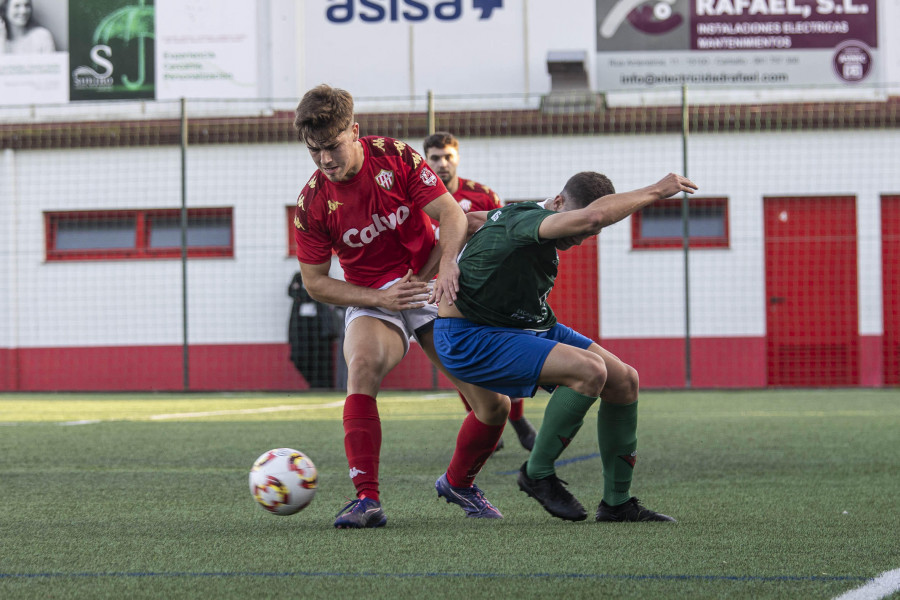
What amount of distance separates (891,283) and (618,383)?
11794mm

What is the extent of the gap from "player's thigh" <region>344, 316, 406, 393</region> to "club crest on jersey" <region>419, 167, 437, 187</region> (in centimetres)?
59

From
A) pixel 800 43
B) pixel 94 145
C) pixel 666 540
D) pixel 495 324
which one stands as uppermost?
pixel 800 43

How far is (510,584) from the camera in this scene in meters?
3.14

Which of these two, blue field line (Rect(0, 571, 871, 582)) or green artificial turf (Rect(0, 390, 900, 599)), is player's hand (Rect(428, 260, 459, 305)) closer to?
green artificial turf (Rect(0, 390, 900, 599))

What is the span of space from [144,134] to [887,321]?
999 cm

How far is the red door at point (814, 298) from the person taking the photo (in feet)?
48.9

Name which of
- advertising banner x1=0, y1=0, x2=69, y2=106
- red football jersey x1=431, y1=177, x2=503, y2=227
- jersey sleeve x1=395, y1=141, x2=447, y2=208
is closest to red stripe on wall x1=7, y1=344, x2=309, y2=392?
advertising banner x1=0, y1=0, x2=69, y2=106

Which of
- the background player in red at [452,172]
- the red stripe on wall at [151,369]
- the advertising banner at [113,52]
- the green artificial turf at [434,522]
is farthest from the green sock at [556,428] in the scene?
the advertising banner at [113,52]

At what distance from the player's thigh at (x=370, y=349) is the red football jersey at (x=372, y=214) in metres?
0.18

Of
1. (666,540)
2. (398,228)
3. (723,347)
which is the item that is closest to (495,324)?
(398,228)

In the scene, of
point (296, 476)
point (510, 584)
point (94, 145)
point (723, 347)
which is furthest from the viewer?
point (94, 145)

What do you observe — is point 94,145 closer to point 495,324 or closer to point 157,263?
point 157,263

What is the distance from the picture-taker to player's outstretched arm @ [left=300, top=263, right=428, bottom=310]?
458 cm

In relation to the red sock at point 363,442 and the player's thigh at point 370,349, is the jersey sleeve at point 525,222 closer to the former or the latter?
the player's thigh at point 370,349
